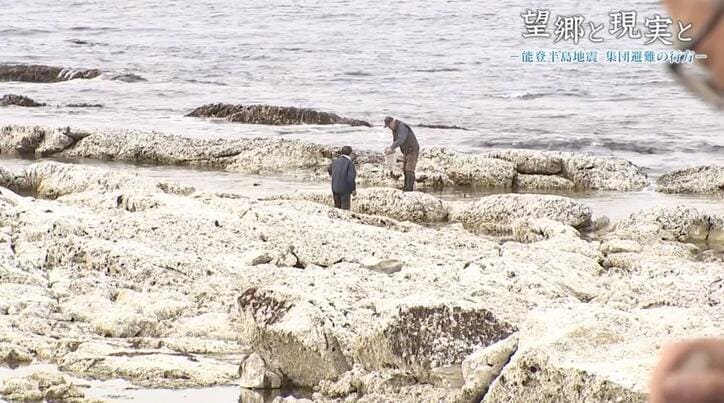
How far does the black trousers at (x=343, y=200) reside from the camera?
17.4m

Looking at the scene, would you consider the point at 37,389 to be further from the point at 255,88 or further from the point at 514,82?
the point at 514,82

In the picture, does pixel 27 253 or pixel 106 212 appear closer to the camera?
pixel 27 253

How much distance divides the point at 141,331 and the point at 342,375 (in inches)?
89.8

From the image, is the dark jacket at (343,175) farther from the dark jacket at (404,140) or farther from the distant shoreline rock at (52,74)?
the distant shoreline rock at (52,74)

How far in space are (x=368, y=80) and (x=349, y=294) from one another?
33.7 meters

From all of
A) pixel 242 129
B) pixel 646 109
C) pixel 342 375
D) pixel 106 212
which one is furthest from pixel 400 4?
pixel 342 375

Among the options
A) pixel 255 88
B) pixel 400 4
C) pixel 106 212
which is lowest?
pixel 400 4

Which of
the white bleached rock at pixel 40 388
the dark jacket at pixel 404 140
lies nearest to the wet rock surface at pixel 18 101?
the dark jacket at pixel 404 140

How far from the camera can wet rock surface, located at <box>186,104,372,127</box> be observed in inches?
1186

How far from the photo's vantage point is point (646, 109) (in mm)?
34969

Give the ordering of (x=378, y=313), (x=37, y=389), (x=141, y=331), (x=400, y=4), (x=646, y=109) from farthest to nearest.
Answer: (x=400, y=4), (x=646, y=109), (x=141, y=331), (x=378, y=313), (x=37, y=389)

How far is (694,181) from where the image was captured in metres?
21.4

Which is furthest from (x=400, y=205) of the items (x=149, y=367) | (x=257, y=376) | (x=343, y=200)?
(x=257, y=376)

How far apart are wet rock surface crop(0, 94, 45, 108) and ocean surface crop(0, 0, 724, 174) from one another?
2.88ft
